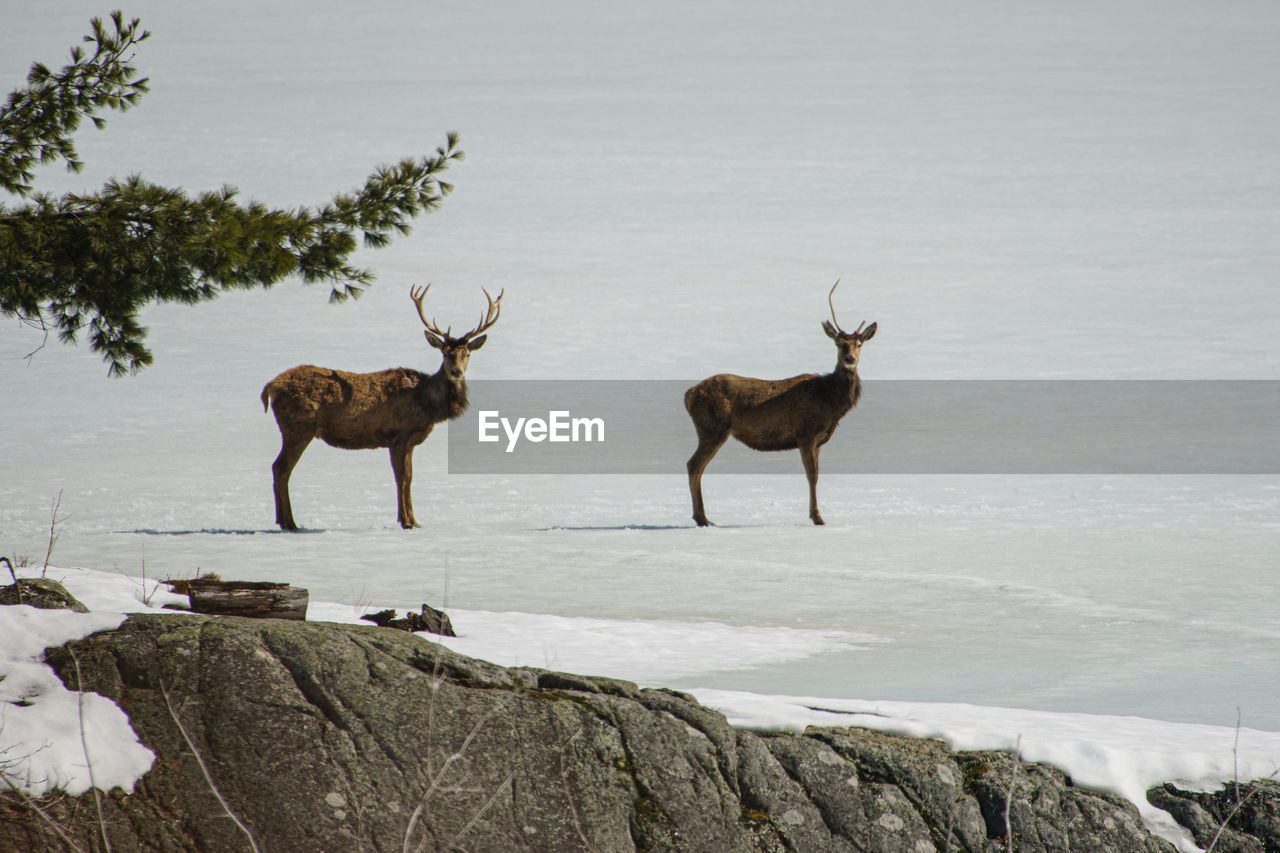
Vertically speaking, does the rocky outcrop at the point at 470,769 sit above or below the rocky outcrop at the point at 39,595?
below

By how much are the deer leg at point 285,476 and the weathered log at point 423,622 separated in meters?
5.42

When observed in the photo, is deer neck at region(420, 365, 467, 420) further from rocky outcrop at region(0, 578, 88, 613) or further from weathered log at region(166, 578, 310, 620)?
rocky outcrop at region(0, 578, 88, 613)

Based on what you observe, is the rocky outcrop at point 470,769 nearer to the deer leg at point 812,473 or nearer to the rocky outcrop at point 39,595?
the rocky outcrop at point 39,595

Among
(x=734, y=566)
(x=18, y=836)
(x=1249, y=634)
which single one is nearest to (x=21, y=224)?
(x=18, y=836)

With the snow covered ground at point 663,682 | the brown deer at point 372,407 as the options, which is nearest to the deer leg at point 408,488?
the brown deer at point 372,407

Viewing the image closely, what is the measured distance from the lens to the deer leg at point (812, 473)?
14133 millimetres

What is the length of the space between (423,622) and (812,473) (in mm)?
6812

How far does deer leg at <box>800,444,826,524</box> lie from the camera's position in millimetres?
14133

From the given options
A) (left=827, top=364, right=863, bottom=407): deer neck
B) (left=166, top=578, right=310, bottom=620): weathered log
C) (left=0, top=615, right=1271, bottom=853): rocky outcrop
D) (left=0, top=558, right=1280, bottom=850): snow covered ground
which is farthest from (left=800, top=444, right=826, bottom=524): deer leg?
(left=0, top=615, right=1271, bottom=853): rocky outcrop

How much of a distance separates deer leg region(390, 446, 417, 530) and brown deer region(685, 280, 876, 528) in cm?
271

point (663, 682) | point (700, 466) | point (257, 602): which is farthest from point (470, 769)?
point (700, 466)

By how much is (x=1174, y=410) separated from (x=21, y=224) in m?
18.0

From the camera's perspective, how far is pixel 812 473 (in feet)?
47.5

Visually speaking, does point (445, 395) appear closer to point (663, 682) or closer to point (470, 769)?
point (663, 682)
